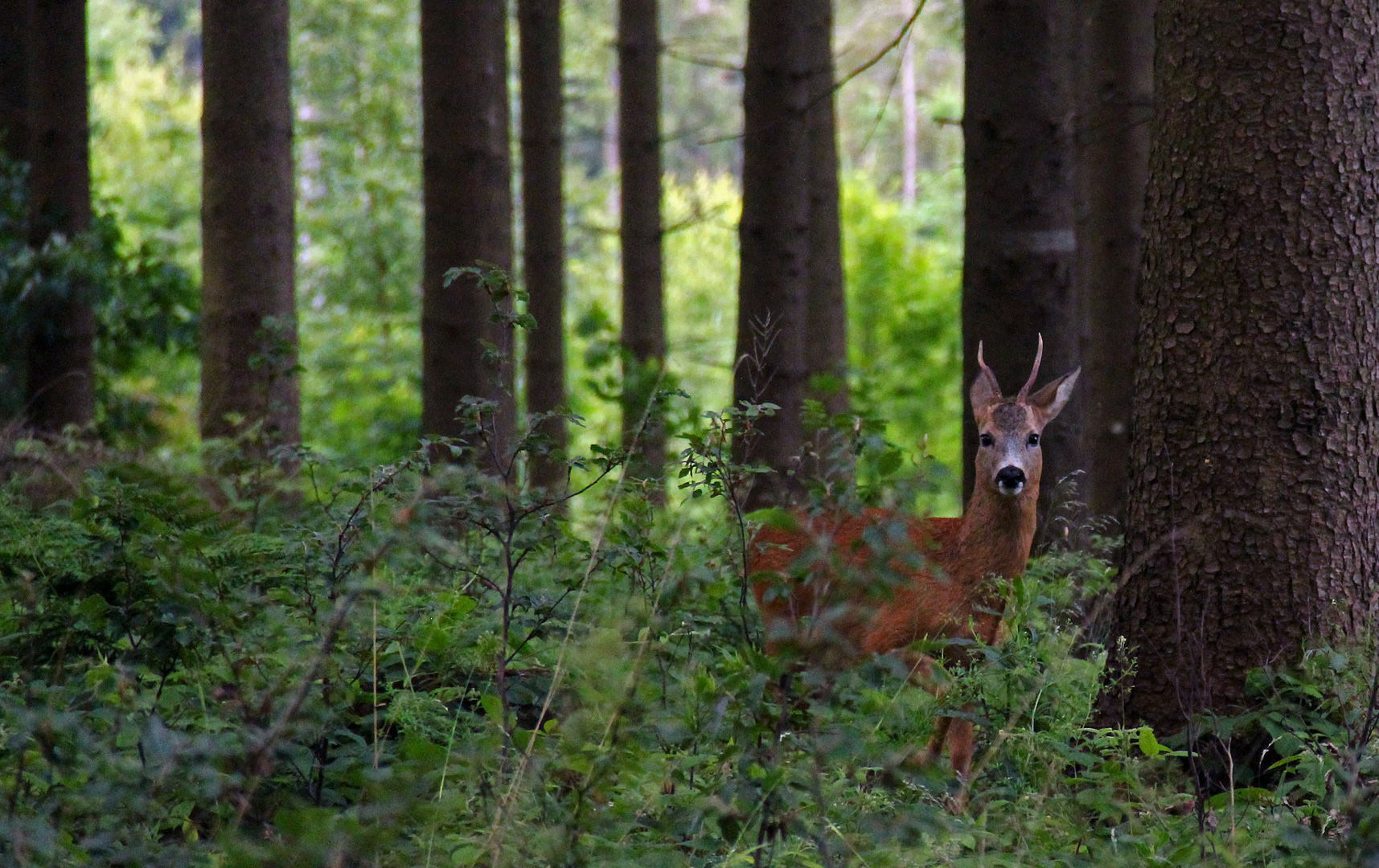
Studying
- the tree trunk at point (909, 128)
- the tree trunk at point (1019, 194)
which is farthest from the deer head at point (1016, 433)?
the tree trunk at point (909, 128)

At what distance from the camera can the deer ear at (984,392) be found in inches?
245

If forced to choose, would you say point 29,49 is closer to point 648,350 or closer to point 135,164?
point 648,350

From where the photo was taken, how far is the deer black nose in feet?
18.8

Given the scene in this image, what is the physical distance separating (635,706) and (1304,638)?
224cm

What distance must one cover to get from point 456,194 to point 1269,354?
5.37 meters

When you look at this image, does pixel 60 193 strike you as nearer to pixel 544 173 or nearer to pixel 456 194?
pixel 456 194

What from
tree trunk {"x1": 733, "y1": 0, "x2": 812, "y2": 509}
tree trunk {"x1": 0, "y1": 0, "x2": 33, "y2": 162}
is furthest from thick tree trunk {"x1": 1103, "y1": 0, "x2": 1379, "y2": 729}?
tree trunk {"x1": 0, "y1": 0, "x2": 33, "y2": 162}

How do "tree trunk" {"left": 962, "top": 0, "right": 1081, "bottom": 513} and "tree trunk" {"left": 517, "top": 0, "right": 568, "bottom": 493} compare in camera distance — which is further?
"tree trunk" {"left": 517, "top": 0, "right": 568, "bottom": 493}

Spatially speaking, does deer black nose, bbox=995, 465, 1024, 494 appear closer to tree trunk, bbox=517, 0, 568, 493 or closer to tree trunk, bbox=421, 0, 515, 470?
tree trunk, bbox=421, 0, 515, 470

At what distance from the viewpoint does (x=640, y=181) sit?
42.2ft

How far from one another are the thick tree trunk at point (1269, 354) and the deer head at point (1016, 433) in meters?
1.31

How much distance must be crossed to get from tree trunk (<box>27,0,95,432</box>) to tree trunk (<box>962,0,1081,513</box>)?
20.3 feet

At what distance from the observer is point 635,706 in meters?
3.20

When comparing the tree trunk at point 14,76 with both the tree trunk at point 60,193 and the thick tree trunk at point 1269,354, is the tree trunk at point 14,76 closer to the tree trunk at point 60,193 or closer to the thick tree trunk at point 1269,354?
the tree trunk at point 60,193
